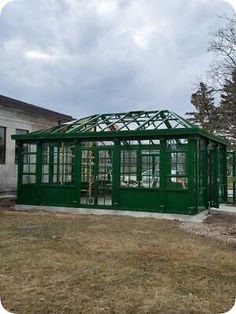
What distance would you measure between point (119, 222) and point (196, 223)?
6.26 feet

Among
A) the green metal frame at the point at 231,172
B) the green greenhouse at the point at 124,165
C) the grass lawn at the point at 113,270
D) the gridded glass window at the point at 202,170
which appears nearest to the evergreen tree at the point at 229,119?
the green metal frame at the point at 231,172

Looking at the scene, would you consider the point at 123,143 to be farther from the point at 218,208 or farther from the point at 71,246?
the point at 71,246

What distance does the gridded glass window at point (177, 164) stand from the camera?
10.4 m

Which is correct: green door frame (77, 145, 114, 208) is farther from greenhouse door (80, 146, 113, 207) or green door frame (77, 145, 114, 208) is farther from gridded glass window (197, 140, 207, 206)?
gridded glass window (197, 140, 207, 206)

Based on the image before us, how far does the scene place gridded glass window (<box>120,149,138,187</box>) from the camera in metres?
11.0

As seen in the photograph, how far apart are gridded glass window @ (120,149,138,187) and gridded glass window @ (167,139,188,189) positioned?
1.00m

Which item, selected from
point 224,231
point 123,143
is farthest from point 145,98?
point 224,231

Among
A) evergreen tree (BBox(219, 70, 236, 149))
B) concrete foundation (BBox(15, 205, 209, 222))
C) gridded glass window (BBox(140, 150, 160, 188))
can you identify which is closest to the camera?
concrete foundation (BBox(15, 205, 209, 222))

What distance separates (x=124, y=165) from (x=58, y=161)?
2312 millimetres

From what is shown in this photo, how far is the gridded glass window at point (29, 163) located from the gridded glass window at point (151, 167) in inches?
148

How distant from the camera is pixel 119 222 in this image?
31.1 feet

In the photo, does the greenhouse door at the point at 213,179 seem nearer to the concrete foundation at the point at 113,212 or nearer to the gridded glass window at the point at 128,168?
the concrete foundation at the point at 113,212

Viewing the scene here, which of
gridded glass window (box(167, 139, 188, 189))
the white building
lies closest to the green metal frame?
gridded glass window (box(167, 139, 188, 189))

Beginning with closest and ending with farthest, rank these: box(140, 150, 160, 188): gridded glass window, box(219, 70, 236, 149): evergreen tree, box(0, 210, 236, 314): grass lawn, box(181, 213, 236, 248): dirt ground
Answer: box(0, 210, 236, 314): grass lawn, box(181, 213, 236, 248): dirt ground, box(140, 150, 160, 188): gridded glass window, box(219, 70, 236, 149): evergreen tree
